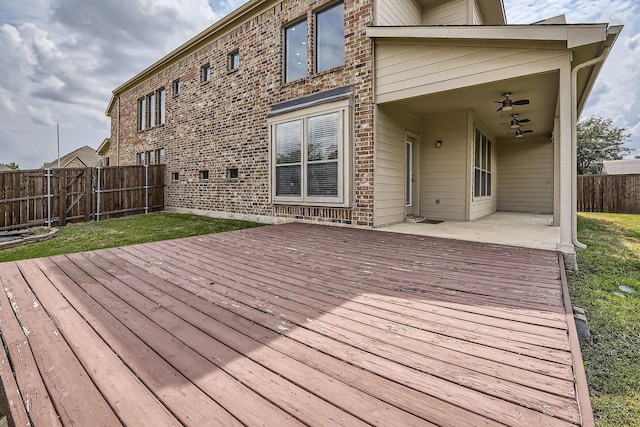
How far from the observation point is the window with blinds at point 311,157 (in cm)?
590

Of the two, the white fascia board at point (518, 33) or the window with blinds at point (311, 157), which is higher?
the white fascia board at point (518, 33)

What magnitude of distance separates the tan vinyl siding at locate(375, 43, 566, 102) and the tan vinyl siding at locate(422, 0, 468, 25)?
3036mm

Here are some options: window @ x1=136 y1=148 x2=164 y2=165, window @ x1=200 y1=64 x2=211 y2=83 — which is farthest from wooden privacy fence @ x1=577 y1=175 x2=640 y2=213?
window @ x1=136 y1=148 x2=164 y2=165

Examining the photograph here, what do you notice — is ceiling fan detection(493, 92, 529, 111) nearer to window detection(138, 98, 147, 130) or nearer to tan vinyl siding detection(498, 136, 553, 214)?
tan vinyl siding detection(498, 136, 553, 214)

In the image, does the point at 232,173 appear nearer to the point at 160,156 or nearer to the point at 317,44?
the point at 317,44

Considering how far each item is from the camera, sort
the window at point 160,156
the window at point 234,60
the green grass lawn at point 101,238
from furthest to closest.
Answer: the window at point 160,156, the window at point 234,60, the green grass lawn at point 101,238

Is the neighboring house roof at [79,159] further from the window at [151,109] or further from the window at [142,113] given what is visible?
the window at [151,109]

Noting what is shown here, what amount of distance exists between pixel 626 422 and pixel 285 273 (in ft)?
7.73

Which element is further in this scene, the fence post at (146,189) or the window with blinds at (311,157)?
the fence post at (146,189)

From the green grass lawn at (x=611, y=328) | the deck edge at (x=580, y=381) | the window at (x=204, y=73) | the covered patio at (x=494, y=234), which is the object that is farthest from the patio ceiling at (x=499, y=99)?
the window at (x=204, y=73)

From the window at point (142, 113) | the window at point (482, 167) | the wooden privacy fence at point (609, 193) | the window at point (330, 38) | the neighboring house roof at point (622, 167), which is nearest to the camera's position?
the window at point (330, 38)

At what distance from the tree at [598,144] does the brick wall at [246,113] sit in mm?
25431

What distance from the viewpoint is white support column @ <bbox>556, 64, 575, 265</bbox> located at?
372cm

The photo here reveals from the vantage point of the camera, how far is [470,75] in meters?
4.44
